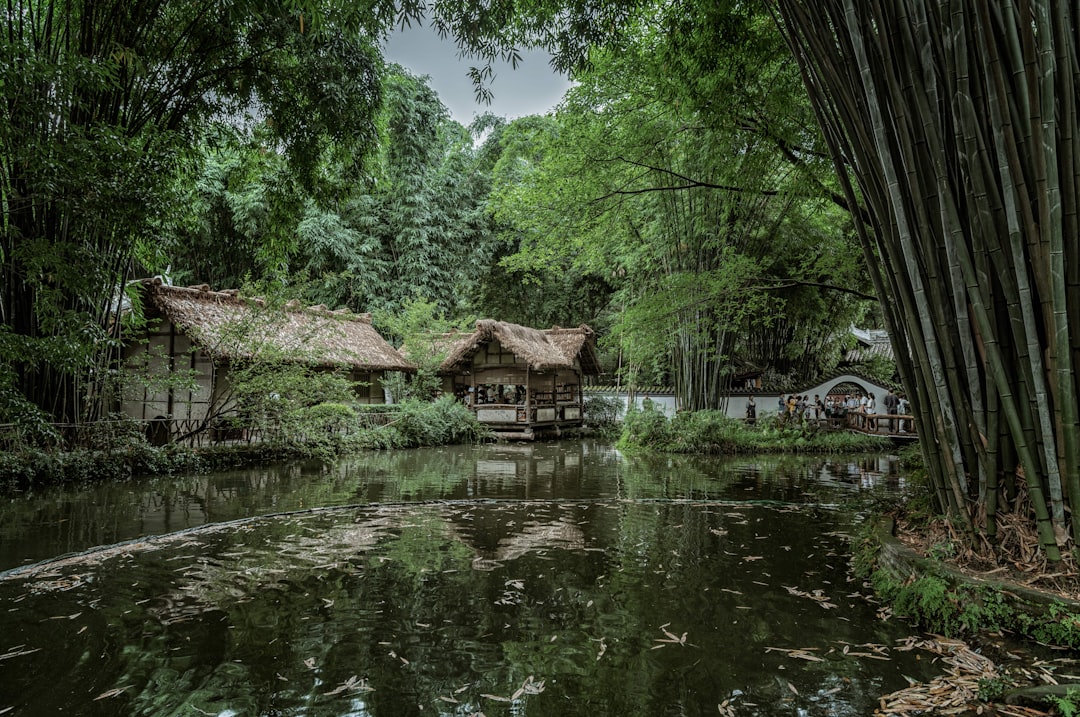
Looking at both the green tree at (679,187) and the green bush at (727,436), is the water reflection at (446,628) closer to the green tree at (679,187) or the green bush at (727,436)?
the green tree at (679,187)

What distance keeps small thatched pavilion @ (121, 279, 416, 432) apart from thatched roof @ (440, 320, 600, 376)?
11.3 feet

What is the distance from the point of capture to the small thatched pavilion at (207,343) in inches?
402

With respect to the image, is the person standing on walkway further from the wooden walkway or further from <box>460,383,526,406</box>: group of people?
<box>460,383,526,406</box>: group of people

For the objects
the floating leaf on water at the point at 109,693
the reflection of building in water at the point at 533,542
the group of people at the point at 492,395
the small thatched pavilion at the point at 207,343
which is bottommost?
the reflection of building in water at the point at 533,542

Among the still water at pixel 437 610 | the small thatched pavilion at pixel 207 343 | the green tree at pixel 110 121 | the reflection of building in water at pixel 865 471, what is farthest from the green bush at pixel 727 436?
the green tree at pixel 110 121

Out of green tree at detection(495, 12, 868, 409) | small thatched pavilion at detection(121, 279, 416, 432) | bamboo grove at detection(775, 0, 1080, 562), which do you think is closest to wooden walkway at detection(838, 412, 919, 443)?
green tree at detection(495, 12, 868, 409)

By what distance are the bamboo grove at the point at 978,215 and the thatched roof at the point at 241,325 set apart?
936cm

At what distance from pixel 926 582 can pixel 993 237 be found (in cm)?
187

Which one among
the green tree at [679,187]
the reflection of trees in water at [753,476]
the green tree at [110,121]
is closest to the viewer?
the green tree at [110,121]

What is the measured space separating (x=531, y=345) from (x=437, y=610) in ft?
49.5

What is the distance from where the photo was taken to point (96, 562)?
445 cm

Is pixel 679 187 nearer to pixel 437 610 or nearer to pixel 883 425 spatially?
pixel 437 610

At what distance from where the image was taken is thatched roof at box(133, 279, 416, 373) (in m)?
10.2

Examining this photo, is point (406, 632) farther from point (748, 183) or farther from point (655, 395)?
point (655, 395)
